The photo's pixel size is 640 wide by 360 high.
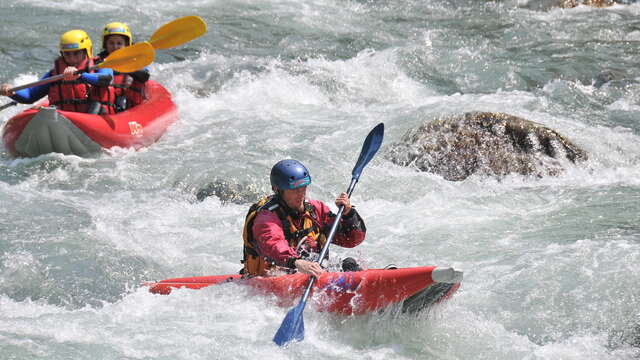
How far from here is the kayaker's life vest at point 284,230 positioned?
4.89 m

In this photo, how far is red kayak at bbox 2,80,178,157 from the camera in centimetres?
814

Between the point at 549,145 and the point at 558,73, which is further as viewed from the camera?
the point at 558,73

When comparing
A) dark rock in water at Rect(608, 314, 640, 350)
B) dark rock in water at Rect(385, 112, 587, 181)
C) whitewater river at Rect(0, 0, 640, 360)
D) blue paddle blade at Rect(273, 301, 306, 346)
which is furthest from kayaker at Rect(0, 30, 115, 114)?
dark rock in water at Rect(608, 314, 640, 350)

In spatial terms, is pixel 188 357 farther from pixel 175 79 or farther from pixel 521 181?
pixel 175 79

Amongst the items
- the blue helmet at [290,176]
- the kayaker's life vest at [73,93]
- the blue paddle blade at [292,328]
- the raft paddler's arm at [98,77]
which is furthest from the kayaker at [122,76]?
the blue paddle blade at [292,328]

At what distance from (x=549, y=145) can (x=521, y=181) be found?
0.52 metres

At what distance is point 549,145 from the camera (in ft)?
26.0

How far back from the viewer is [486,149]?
7883 millimetres

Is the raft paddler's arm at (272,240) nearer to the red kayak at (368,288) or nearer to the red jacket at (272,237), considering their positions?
the red jacket at (272,237)

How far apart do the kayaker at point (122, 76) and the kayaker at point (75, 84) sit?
0.74 feet

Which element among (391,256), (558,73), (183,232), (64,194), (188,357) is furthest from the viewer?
(558,73)

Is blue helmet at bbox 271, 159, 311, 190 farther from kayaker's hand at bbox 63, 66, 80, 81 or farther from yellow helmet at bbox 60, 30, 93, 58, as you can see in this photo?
yellow helmet at bbox 60, 30, 93, 58

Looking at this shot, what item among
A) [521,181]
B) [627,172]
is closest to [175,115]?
[521,181]

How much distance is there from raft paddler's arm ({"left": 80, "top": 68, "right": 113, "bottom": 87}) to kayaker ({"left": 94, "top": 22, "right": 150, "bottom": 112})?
31cm
